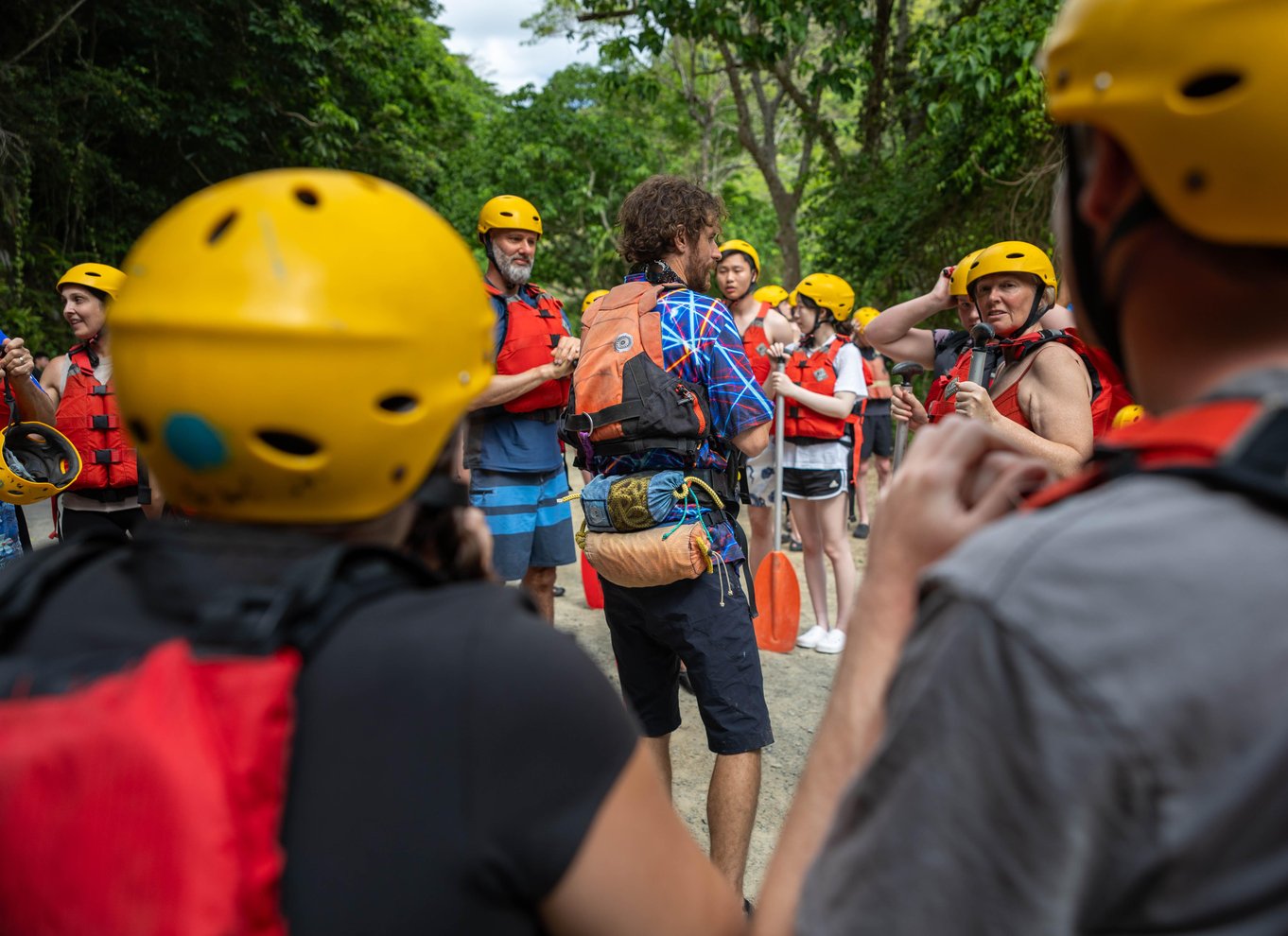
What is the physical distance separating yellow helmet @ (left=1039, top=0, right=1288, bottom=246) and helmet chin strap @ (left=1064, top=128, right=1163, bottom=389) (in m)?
0.09

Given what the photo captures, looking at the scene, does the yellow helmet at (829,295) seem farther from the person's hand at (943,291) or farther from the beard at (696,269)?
the beard at (696,269)

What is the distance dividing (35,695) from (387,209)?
0.67 m

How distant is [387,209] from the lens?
1.14m

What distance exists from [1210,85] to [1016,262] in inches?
130

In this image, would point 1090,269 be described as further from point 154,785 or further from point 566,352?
point 566,352

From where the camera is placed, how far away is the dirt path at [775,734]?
3.87 metres

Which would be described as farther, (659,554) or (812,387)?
(812,387)

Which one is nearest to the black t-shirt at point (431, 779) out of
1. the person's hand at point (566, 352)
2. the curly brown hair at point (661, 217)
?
the curly brown hair at point (661, 217)

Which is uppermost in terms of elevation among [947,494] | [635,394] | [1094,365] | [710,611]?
[947,494]

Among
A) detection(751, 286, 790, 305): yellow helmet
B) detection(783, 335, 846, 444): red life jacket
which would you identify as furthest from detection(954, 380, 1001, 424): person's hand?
detection(751, 286, 790, 305): yellow helmet

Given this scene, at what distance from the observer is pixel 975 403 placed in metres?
3.70

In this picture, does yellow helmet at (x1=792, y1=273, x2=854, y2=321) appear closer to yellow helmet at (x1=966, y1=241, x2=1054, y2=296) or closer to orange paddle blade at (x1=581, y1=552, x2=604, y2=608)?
orange paddle blade at (x1=581, y1=552, x2=604, y2=608)

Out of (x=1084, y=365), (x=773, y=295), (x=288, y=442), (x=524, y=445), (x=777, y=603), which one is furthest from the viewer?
(x=773, y=295)

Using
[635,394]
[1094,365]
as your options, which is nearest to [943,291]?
[1094,365]
